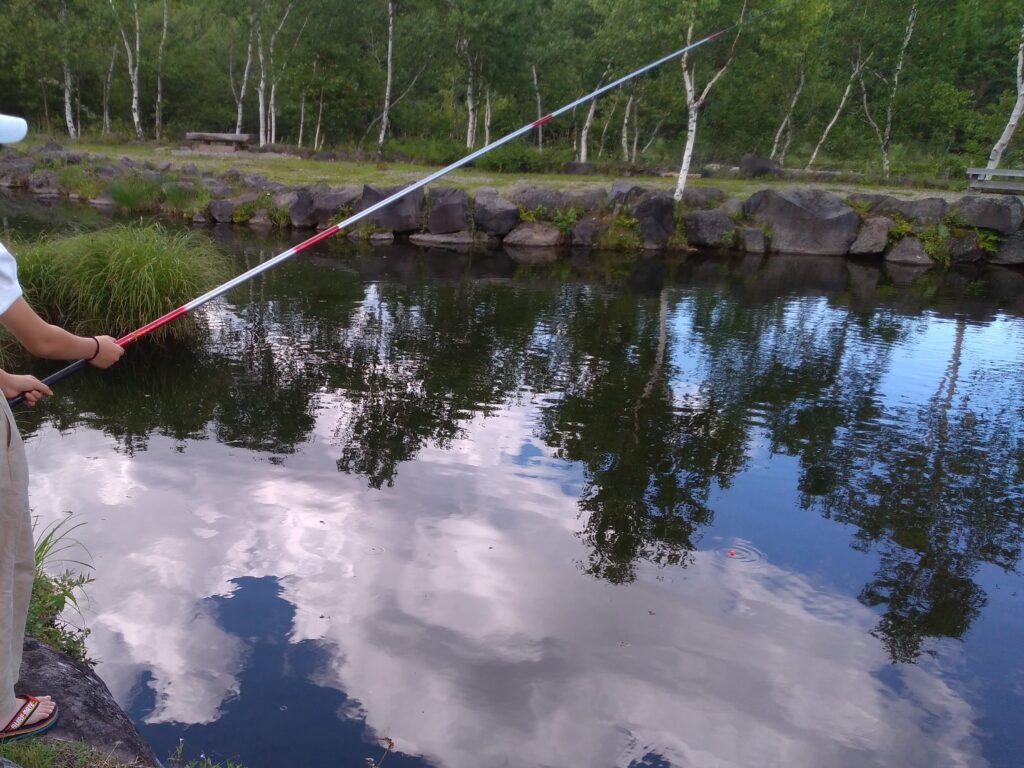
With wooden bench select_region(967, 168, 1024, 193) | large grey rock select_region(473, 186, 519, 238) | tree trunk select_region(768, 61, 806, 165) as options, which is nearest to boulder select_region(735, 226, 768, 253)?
large grey rock select_region(473, 186, 519, 238)

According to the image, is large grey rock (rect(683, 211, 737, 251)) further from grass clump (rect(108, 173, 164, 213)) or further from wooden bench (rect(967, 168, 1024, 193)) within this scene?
grass clump (rect(108, 173, 164, 213))

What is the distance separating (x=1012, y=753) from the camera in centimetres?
410

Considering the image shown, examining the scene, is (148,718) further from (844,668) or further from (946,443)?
(946,443)

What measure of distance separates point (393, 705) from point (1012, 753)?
3093 mm

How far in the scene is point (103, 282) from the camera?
9.37 metres

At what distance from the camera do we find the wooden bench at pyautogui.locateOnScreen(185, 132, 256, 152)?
3459 centimetres

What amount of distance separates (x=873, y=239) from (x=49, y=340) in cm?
2186

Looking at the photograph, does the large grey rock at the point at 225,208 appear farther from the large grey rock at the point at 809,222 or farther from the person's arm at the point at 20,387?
the person's arm at the point at 20,387

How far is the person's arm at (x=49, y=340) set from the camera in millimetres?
2740

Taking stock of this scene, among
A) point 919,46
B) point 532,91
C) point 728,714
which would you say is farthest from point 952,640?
point 532,91

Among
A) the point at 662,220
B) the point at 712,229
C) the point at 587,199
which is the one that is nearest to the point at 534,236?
the point at 587,199

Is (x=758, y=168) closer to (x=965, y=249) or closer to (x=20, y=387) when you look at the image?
(x=965, y=249)

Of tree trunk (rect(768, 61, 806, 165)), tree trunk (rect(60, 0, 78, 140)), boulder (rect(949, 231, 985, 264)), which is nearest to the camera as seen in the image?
boulder (rect(949, 231, 985, 264))

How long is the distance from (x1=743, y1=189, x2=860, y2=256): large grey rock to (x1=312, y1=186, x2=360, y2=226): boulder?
433 inches
